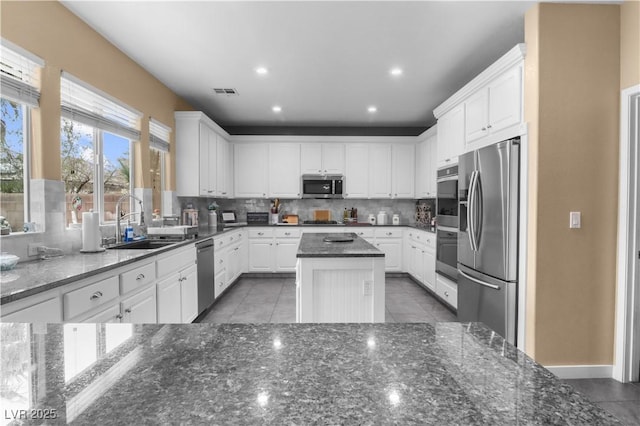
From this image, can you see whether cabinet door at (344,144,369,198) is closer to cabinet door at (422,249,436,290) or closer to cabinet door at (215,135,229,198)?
cabinet door at (422,249,436,290)

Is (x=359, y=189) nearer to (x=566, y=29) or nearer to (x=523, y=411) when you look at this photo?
(x=566, y=29)

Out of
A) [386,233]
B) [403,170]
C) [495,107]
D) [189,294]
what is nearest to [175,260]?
[189,294]

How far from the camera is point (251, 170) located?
5.97 metres

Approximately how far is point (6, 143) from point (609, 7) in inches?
169

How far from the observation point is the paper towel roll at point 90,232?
243 cm

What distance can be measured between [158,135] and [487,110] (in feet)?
12.1

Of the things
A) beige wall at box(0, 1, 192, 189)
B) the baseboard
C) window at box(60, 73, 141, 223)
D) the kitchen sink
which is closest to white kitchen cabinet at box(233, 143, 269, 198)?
window at box(60, 73, 141, 223)

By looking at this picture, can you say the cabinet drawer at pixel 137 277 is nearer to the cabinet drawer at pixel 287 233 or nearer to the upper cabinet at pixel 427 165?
the cabinet drawer at pixel 287 233

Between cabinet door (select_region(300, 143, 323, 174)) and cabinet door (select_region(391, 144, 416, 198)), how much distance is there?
135 centimetres

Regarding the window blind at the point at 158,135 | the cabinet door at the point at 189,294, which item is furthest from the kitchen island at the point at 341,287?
the window blind at the point at 158,135

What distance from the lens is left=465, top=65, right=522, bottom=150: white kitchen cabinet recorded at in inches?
103

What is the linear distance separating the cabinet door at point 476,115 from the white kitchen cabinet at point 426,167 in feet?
4.55

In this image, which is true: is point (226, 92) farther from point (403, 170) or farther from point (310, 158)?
point (403, 170)

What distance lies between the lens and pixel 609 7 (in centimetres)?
239
